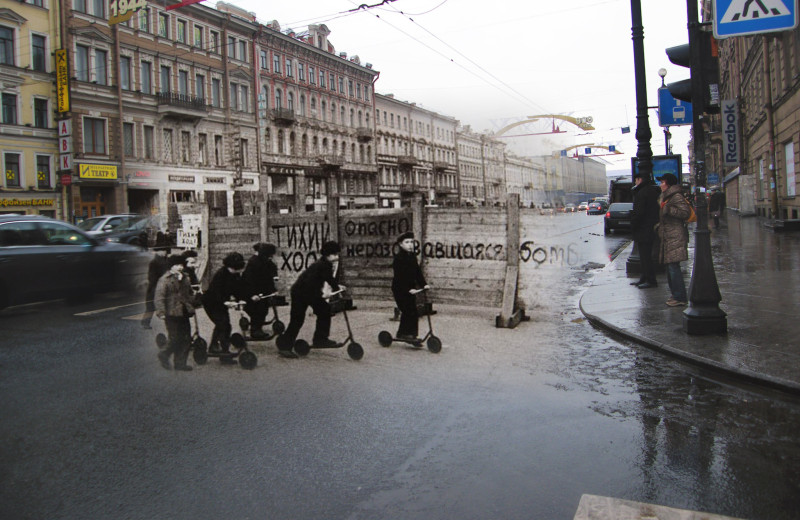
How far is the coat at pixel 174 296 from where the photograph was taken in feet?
22.4

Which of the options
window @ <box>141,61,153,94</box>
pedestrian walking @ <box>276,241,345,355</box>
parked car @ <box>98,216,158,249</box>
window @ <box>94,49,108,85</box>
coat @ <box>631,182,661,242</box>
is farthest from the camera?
window @ <box>141,61,153,94</box>

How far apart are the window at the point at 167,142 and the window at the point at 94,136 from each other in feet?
13.2

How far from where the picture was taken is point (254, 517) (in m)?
3.37

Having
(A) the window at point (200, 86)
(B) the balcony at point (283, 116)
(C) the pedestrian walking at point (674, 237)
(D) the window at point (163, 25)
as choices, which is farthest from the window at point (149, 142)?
(C) the pedestrian walking at point (674, 237)

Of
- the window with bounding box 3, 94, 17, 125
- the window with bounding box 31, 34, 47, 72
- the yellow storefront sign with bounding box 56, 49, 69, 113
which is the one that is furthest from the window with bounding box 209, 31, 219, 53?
the window with bounding box 3, 94, 17, 125

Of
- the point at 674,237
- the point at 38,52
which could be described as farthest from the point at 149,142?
the point at 674,237

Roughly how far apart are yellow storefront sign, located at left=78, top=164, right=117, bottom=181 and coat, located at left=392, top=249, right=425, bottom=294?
30.3 meters

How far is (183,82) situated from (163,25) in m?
3.51

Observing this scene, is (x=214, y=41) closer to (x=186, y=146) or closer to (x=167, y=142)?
(x=186, y=146)

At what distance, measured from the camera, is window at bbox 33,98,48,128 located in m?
32.5

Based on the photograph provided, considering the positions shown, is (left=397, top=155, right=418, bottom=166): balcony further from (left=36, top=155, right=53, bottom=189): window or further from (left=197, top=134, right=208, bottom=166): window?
(left=36, top=155, right=53, bottom=189): window

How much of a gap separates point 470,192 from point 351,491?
63.2 metres

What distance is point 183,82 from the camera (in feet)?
132

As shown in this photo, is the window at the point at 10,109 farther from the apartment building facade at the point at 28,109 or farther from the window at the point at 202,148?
the window at the point at 202,148
